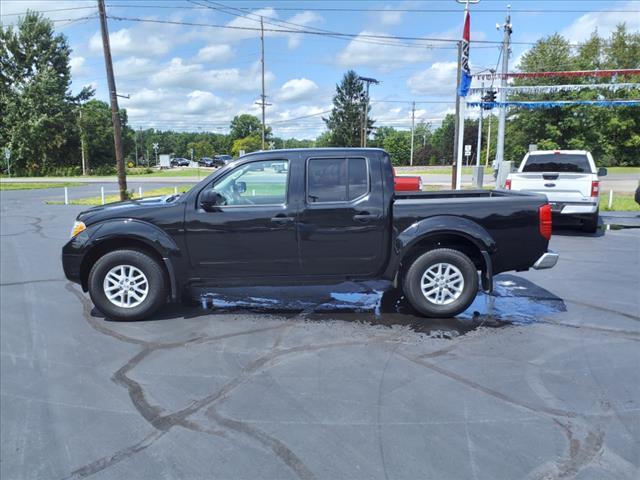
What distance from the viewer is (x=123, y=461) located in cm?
276

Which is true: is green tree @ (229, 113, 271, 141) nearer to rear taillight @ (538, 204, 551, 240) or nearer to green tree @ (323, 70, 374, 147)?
green tree @ (323, 70, 374, 147)

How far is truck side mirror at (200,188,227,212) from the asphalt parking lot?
48.7 inches

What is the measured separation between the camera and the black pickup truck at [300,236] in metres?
5.06

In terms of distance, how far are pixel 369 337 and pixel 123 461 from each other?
8.33 ft

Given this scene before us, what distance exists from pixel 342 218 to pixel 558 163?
8882 millimetres

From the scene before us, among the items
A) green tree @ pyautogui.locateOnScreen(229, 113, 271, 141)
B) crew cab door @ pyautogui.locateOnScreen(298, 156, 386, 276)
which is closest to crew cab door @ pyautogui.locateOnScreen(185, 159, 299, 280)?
crew cab door @ pyautogui.locateOnScreen(298, 156, 386, 276)

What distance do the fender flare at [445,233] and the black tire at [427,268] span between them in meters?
0.17

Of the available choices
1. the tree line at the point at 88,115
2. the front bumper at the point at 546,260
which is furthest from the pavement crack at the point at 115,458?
the tree line at the point at 88,115

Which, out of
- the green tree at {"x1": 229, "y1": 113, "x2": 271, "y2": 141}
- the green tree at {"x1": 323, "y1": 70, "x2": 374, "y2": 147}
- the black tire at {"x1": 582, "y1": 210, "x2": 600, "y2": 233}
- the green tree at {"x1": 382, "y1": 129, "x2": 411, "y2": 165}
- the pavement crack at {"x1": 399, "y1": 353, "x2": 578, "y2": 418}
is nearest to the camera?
the pavement crack at {"x1": 399, "y1": 353, "x2": 578, "y2": 418}

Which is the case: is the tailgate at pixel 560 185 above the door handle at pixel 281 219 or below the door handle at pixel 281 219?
above

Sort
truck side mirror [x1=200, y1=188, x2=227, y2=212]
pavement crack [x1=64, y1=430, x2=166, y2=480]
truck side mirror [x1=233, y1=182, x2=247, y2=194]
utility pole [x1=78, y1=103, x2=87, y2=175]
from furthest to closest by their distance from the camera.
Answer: utility pole [x1=78, y1=103, x2=87, y2=175] → truck side mirror [x1=233, y1=182, x2=247, y2=194] → truck side mirror [x1=200, y1=188, x2=227, y2=212] → pavement crack [x1=64, y1=430, x2=166, y2=480]

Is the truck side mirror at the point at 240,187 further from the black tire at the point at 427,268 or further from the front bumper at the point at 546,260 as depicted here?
the front bumper at the point at 546,260

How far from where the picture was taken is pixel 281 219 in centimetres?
505

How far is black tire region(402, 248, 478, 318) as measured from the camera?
5148 millimetres
